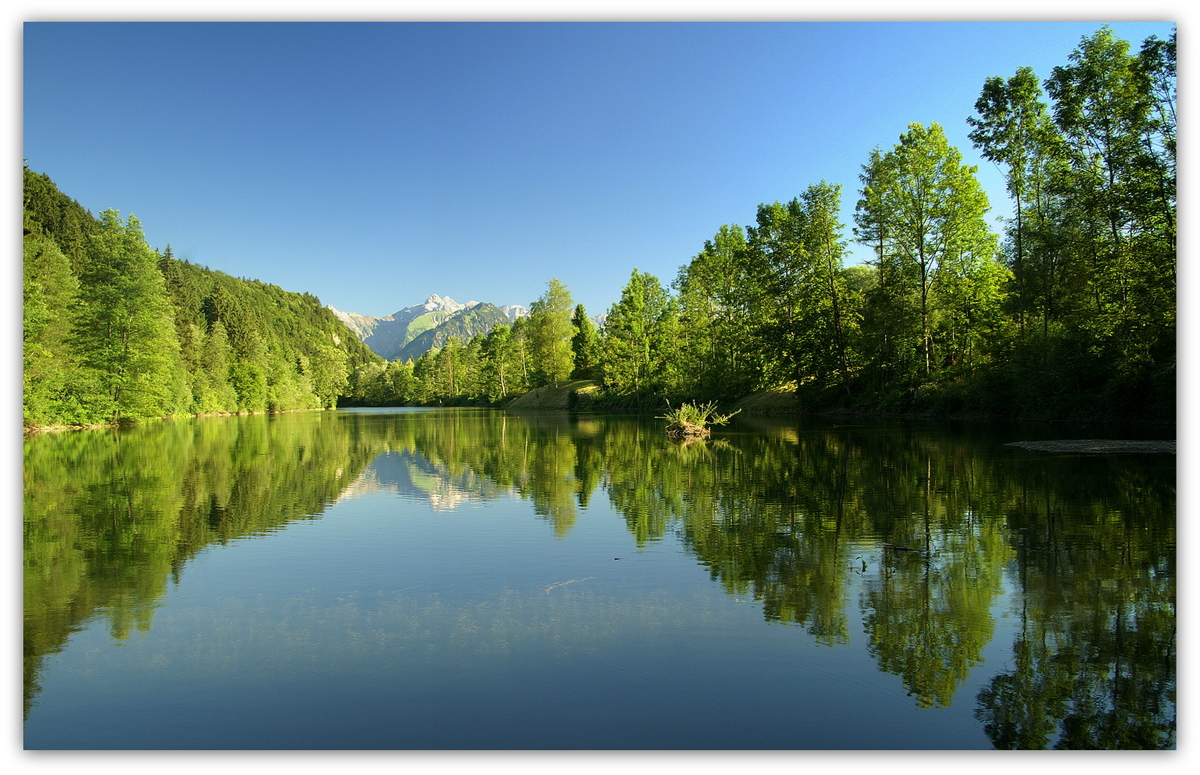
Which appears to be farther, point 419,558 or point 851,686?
point 419,558

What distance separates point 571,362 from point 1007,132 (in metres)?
54.6

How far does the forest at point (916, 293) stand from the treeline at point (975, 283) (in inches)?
3.4

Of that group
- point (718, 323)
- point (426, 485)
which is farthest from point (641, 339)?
point (426, 485)

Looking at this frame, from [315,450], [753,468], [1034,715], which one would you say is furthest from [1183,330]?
[315,450]

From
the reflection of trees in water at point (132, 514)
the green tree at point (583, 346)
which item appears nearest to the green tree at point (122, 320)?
→ the reflection of trees in water at point (132, 514)

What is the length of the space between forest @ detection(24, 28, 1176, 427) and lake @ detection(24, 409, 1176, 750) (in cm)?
605

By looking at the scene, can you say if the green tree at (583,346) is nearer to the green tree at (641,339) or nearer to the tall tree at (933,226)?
the green tree at (641,339)

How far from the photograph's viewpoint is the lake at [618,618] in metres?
3.53

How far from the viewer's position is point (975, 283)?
104ft

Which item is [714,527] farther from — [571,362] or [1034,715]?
[571,362]

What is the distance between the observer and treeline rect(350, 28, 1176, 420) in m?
17.1

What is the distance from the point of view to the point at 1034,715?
138 inches

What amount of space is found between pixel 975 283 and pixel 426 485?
27.9 meters

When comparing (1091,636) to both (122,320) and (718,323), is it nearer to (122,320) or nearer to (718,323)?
(122,320)
